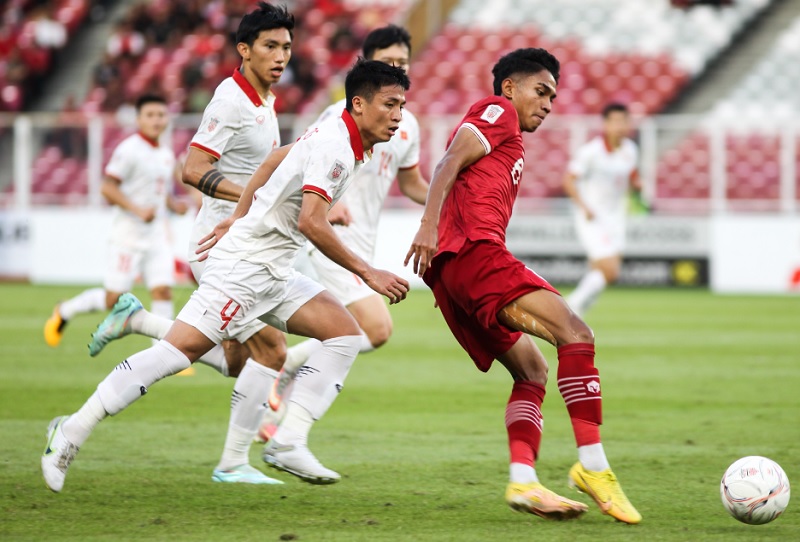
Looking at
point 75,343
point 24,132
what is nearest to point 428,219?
point 75,343

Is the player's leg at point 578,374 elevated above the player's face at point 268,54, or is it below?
below

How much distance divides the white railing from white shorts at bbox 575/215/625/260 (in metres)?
7.09

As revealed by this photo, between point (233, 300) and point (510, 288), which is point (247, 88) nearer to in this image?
point (233, 300)

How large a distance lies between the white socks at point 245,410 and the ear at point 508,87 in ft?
6.14

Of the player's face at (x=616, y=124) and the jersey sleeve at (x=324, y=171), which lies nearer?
the jersey sleeve at (x=324, y=171)

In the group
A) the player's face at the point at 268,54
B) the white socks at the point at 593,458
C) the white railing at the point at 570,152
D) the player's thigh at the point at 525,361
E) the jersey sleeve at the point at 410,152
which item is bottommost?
the white socks at the point at 593,458

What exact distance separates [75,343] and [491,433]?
6.73 m

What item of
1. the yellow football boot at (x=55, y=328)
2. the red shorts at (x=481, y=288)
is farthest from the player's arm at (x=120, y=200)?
the red shorts at (x=481, y=288)

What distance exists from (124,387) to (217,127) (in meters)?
1.64

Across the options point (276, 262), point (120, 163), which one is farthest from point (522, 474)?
point (120, 163)

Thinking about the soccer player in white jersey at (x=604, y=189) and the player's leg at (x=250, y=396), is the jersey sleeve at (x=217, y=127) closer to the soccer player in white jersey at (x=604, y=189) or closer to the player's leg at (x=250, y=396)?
the player's leg at (x=250, y=396)

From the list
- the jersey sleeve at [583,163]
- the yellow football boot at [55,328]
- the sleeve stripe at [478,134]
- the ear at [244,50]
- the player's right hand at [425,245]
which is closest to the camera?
the player's right hand at [425,245]

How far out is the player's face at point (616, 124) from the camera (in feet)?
48.0

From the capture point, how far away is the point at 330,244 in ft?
17.9
